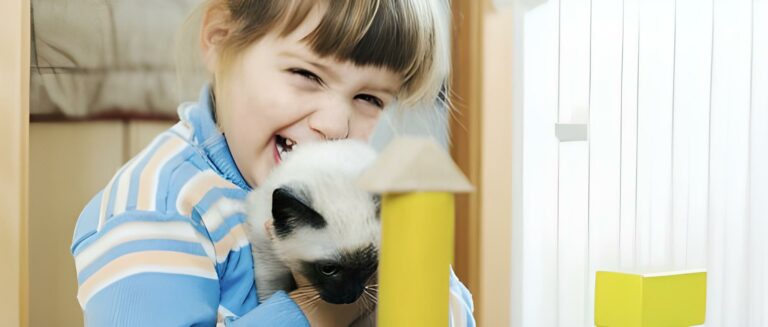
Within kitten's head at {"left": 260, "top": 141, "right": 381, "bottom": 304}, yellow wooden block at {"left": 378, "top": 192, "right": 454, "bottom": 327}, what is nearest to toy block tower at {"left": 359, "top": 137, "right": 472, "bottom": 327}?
yellow wooden block at {"left": 378, "top": 192, "right": 454, "bottom": 327}

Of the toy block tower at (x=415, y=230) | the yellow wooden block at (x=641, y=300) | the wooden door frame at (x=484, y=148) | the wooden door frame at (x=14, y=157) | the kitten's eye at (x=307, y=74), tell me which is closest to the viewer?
the toy block tower at (x=415, y=230)

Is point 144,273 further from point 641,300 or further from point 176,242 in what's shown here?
point 641,300

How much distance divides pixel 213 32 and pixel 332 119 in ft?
0.44

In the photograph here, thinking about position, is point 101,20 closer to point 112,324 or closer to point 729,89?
point 112,324

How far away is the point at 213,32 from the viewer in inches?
28.3

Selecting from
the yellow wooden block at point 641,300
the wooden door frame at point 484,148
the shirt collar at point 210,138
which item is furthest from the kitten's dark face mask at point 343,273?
the yellow wooden block at point 641,300

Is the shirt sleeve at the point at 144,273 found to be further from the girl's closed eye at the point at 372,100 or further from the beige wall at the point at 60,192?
the girl's closed eye at the point at 372,100

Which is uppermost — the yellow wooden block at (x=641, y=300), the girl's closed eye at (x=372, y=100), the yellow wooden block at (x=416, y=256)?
the girl's closed eye at (x=372, y=100)

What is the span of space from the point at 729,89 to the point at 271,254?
2.33 ft

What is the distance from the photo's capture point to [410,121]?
797mm

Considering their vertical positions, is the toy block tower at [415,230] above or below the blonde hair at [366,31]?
below

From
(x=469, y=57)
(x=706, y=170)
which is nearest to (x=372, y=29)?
(x=469, y=57)

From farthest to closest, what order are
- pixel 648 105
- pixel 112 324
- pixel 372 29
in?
pixel 648 105 → pixel 372 29 → pixel 112 324

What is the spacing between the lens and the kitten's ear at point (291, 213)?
68cm
